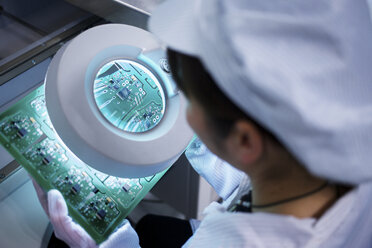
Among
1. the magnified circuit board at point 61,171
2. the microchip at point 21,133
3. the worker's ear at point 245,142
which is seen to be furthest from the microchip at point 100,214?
the worker's ear at point 245,142

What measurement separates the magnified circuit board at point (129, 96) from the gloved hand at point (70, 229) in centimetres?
22

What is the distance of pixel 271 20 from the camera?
1.38 feet

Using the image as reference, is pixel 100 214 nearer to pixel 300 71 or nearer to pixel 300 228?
pixel 300 228

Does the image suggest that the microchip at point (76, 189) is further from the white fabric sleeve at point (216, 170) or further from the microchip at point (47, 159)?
the white fabric sleeve at point (216, 170)

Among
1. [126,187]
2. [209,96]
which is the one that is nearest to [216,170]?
[126,187]

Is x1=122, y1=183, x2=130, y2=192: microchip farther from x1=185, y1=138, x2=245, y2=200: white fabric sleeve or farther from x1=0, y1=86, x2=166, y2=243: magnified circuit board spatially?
x1=185, y1=138, x2=245, y2=200: white fabric sleeve

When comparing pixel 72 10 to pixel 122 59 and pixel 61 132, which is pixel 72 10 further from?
pixel 61 132

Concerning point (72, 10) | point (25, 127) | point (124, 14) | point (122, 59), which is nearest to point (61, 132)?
point (25, 127)

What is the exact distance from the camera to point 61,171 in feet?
2.58

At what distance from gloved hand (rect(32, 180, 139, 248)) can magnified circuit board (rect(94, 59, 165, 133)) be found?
8.5 inches

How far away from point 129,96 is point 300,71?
20.0 inches

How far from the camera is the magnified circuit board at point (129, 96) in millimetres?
799

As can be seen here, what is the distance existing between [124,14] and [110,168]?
1.47ft

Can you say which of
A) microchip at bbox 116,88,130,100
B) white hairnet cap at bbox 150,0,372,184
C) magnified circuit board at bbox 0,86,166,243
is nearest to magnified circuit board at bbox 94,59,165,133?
microchip at bbox 116,88,130,100
